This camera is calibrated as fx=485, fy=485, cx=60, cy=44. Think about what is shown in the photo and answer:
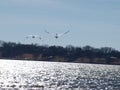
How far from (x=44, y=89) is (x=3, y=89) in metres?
8.35

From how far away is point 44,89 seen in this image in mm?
92938

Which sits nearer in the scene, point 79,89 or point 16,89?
point 16,89

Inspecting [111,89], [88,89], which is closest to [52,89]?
[88,89]

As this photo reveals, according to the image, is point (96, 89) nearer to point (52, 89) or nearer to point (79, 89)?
point (79, 89)

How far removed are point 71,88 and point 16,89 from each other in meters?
14.8

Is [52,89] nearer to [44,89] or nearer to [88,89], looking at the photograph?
[44,89]

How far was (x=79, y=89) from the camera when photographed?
98.4 meters

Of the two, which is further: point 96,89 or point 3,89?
point 96,89

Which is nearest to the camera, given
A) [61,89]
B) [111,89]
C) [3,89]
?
[3,89]

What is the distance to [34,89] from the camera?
9200 centimetres

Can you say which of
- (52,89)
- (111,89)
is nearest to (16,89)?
(52,89)

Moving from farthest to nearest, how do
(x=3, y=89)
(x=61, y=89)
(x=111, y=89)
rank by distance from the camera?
(x=111, y=89) → (x=61, y=89) → (x=3, y=89)

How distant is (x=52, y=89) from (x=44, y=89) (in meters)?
Result: 2.32

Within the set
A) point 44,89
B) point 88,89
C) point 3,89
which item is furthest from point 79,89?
point 3,89
